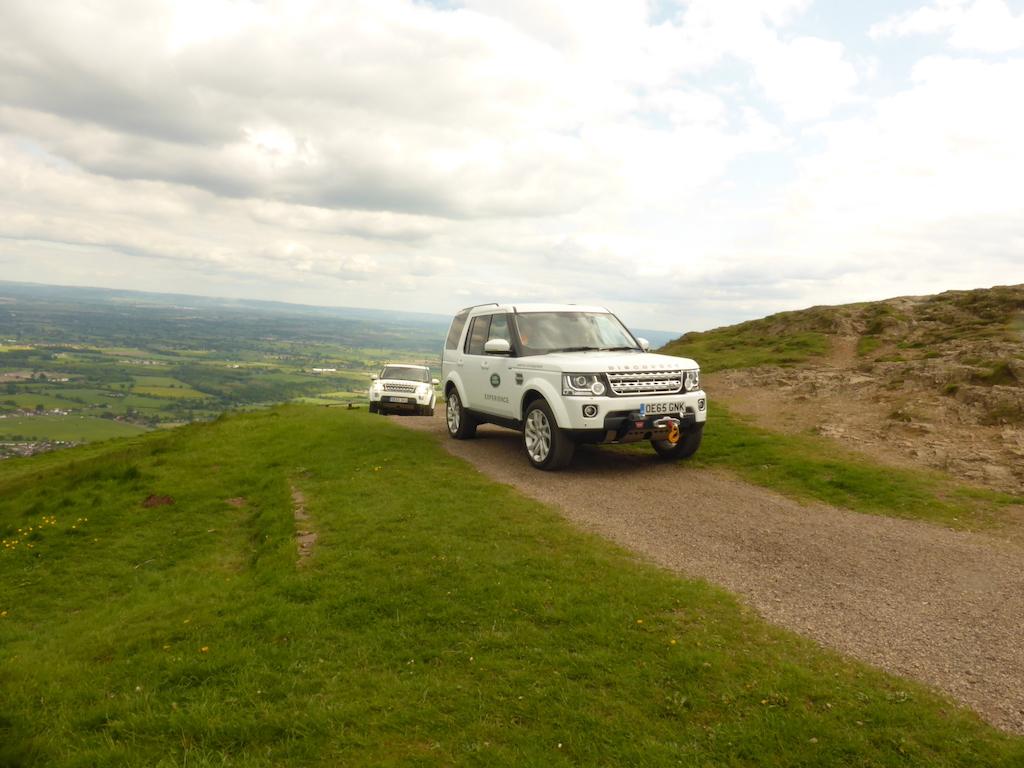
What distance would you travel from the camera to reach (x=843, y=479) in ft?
32.9

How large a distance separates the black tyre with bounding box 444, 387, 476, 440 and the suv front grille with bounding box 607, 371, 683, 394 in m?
4.88

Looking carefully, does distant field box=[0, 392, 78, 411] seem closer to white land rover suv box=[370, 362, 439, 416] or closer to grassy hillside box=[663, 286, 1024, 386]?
white land rover suv box=[370, 362, 439, 416]

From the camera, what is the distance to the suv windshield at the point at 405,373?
2533 cm

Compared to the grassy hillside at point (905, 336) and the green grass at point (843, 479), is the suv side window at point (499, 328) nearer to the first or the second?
the green grass at point (843, 479)

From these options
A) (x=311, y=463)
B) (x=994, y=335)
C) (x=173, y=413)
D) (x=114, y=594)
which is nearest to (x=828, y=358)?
(x=994, y=335)

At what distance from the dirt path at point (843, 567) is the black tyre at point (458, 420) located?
3.65 metres

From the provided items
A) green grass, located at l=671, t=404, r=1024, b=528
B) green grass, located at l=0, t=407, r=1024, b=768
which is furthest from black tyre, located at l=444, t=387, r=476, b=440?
green grass, located at l=0, t=407, r=1024, b=768

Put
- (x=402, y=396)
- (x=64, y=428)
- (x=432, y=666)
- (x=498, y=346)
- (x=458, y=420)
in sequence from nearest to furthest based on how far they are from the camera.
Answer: (x=432, y=666) < (x=498, y=346) < (x=458, y=420) < (x=402, y=396) < (x=64, y=428)

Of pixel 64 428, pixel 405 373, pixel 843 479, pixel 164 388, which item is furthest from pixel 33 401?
pixel 843 479

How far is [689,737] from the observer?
382cm

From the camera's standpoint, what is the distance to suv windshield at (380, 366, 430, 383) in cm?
2533

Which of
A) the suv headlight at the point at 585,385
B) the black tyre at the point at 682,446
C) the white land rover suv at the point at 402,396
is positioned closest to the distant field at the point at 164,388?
the white land rover suv at the point at 402,396

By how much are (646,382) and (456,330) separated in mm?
5976

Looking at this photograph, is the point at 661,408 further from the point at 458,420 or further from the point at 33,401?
the point at 33,401
